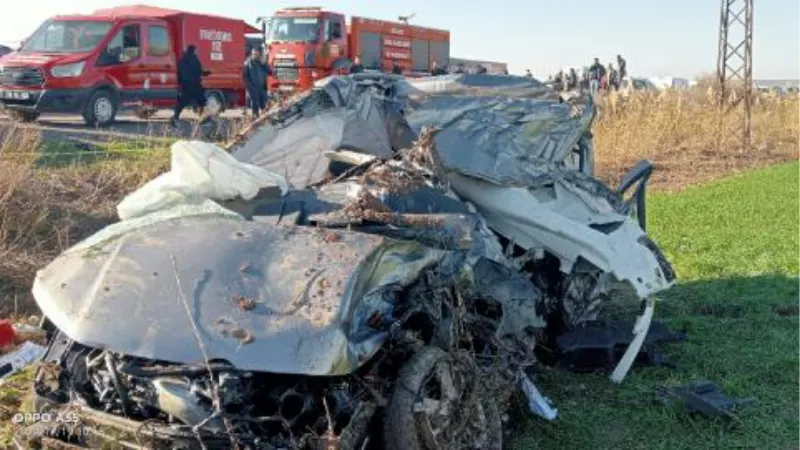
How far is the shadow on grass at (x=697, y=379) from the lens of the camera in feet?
16.1

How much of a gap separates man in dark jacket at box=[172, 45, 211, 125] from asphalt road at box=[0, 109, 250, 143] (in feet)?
3.79

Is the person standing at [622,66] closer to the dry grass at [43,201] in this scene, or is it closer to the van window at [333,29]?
the van window at [333,29]

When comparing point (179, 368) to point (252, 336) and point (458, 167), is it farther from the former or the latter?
point (458, 167)

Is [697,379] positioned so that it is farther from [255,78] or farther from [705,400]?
[255,78]

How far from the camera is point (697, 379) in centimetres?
577

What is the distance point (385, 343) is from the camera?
155 inches

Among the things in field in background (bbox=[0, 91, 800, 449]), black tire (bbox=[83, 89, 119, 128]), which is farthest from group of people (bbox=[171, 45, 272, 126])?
field in background (bbox=[0, 91, 800, 449])

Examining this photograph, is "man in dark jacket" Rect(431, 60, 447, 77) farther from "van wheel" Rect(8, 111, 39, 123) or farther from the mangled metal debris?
"van wheel" Rect(8, 111, 39, 123)

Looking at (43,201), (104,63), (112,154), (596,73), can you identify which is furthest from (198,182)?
(596,73)

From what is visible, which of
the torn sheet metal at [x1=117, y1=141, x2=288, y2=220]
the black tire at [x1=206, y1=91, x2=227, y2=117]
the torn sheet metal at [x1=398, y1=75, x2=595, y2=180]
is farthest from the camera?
the black tire at [x1=206, y1=91, x2=227, y2=117]

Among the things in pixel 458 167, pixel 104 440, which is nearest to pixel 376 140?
pixel 458 167

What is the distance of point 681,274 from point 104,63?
47.6 ft

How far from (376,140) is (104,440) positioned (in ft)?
9.70

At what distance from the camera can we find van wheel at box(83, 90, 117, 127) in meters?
19.1
